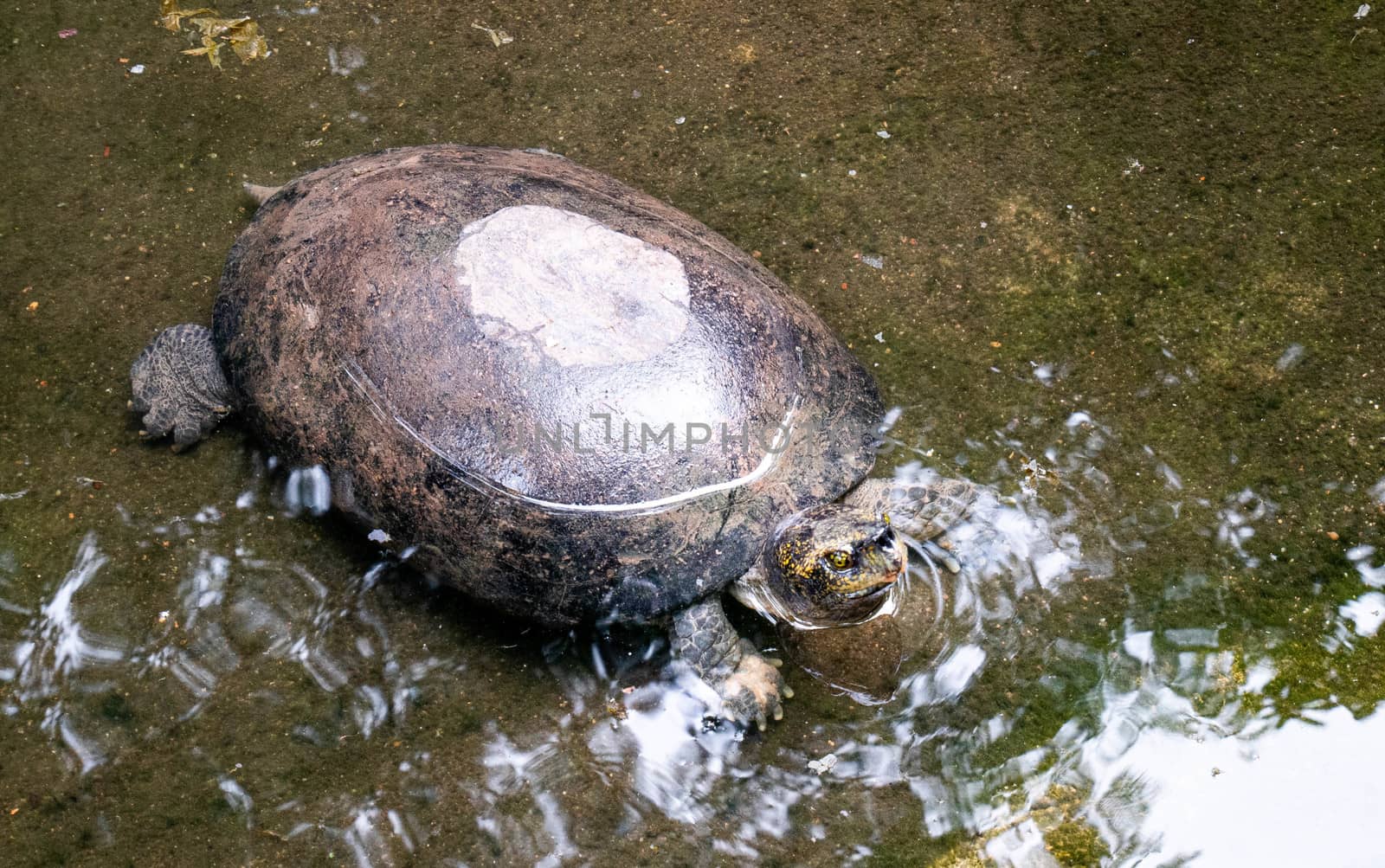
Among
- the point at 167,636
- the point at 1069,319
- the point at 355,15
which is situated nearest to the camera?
the point at 167,636

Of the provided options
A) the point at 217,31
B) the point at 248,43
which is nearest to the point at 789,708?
the point at 248,43

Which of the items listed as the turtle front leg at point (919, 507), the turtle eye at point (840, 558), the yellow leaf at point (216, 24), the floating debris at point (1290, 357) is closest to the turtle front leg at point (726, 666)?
the turtle eye at point (840, 558)

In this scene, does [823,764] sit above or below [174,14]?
below

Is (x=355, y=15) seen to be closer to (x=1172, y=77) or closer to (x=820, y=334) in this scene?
(x=820, y=334)

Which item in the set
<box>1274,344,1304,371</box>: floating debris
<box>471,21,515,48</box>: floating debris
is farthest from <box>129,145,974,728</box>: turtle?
<box>471,21,515,48</box>: floating debris

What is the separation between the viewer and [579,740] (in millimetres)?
3467

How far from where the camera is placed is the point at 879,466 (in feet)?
12.8

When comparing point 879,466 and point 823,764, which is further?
point 879,466

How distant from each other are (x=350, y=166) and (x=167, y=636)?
184cm

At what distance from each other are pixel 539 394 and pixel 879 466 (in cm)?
143

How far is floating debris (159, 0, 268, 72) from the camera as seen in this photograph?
5.14 meters

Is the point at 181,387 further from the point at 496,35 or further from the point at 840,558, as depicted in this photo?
the point at 840,558

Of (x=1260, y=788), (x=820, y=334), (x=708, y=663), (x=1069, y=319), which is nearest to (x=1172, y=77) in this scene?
(x=1069, y=319)

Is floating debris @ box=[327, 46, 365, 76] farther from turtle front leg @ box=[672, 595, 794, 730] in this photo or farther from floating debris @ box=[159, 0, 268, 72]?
turtle front leg @ box=[672, 595, 794, 730]
